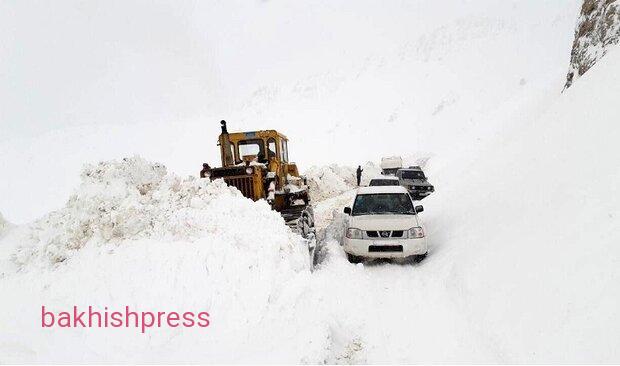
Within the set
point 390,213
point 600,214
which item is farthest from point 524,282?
point 390,213

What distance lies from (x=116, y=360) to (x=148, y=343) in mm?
410

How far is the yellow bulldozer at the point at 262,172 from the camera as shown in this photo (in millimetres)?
9961

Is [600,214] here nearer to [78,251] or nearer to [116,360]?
[116,360]

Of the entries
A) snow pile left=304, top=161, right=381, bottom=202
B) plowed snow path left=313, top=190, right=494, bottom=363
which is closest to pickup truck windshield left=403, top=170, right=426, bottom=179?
snow pile left=304, top=161, right=381, bottom=202

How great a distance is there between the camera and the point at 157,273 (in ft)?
19.2

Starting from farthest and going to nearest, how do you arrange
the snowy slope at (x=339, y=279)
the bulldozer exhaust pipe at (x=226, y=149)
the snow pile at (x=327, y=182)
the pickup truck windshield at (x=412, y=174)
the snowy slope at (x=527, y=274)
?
the snow pile at (x=327, y=182)
the pickup truck windshield at (x=412, y=174)
the bulldozer exhaust pipe at (x=226, y=149)
the snowy slope at (x=339, y=279)
the snowy slope at (x=527, y=274)

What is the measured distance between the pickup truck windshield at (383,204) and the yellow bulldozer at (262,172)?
63.1 inches

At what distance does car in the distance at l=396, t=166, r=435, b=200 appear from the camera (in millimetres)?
19219

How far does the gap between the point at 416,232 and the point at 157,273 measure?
5284 millimetres

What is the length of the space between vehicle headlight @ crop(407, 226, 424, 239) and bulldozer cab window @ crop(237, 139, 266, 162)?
207 inches

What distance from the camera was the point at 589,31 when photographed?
13367mm

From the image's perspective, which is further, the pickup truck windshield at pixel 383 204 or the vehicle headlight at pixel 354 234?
the pickup truck windshield at pixel 383 204

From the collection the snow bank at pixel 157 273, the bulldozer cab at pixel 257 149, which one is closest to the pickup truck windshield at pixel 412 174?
the bulldozer cab at pixel 257 149

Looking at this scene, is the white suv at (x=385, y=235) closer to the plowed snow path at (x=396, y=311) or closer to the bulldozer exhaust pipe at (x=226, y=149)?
the plowed snow path at (x=396, y=311)
